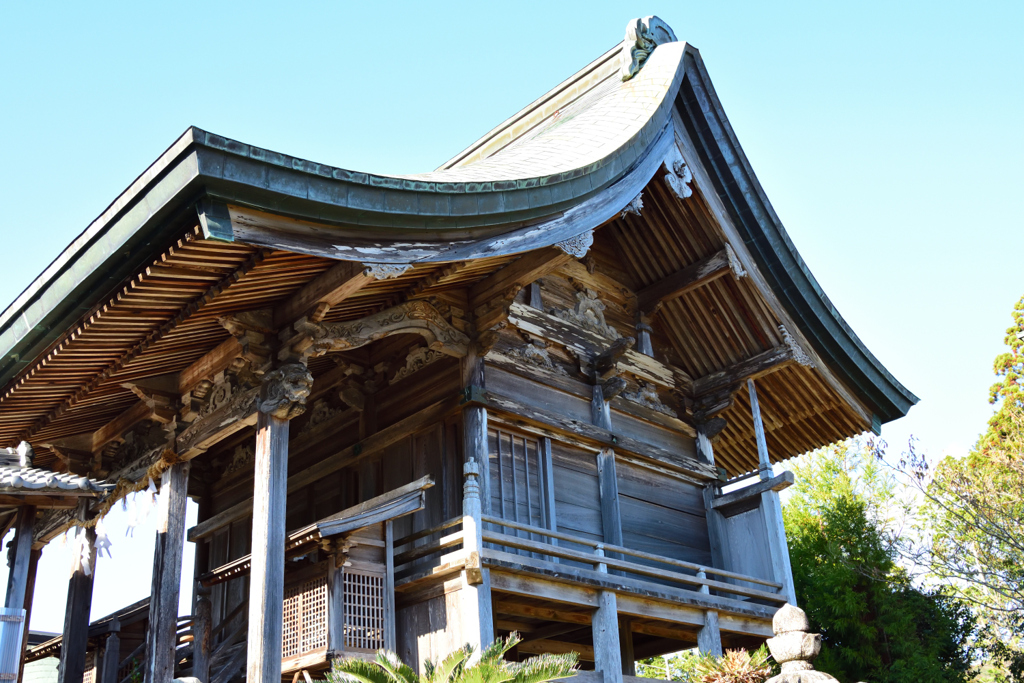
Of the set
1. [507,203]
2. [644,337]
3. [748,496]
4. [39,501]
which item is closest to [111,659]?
[39,501]

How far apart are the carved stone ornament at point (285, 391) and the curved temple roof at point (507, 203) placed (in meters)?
1.52

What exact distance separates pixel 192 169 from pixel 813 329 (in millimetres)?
9147

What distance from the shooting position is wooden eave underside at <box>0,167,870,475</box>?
8.41 meters

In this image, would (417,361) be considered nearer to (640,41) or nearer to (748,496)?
(748,496)

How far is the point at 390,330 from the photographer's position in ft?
33.6

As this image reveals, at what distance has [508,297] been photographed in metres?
11.0

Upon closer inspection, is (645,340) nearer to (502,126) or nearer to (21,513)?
(502,126)

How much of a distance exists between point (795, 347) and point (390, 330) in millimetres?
5866

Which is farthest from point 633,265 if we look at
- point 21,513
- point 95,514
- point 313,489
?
point 21,513

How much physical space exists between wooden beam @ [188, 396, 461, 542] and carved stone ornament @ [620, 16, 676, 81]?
5.13 m

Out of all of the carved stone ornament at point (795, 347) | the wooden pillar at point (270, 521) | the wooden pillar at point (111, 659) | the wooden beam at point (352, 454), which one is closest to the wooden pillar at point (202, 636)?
the wooden pillar at point (111, 659)

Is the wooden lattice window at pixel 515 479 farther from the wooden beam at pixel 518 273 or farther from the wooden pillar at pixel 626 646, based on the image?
the wooden pillar at pixel 626 646

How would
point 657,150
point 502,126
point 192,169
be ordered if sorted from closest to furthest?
1. point 192,169
2. point 657,150
3. point 502,126

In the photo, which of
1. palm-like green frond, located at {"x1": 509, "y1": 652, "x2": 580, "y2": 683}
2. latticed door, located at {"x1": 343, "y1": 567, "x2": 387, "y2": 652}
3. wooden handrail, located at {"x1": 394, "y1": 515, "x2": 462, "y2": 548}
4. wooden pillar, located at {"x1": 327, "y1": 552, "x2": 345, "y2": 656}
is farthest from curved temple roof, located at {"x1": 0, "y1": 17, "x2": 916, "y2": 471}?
palm-like green frond, located at {"x1": 509, "y1": 652, "x2": 580, "y2": 683}
